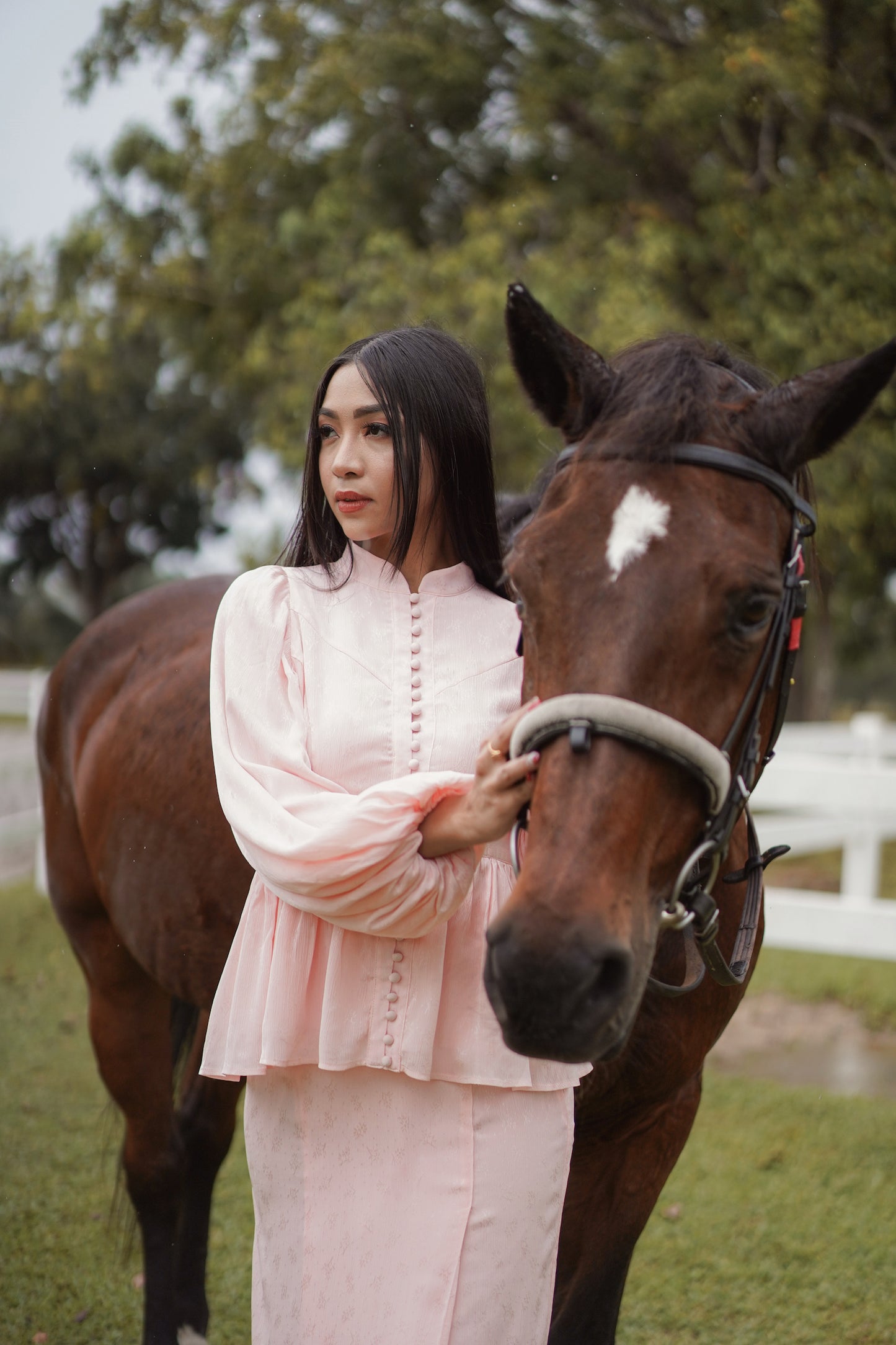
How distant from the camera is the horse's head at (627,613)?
4.42 ft

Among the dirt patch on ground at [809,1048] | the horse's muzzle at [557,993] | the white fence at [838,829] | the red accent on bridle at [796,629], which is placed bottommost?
the dirt patch on ground at [809,1048]

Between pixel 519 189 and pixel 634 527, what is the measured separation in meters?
10.3

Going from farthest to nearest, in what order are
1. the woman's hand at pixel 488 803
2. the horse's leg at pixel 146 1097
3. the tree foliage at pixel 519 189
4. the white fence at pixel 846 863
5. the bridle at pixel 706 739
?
the tree foliage at pixel 519 189, the white fence at pixel 846 863, the horse's leg at pixel 146 1097, the woman's hand at pixel 488 803, the bridle at pixel 706 739

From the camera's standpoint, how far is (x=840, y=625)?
16500mm

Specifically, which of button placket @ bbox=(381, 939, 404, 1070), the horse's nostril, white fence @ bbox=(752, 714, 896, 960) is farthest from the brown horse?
white fence @ bbox=(752, 714, 896, 960)

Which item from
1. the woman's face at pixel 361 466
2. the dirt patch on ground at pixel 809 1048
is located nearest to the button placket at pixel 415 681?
the woman's face at pixel 361 466

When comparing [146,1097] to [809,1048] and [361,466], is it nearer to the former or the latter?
[361,466]

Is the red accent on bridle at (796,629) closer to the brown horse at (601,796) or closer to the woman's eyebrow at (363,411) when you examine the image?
the brown horse at (601,796)

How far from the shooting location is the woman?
1.66 m

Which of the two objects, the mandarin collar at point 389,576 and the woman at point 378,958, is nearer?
the woman at point 378,958

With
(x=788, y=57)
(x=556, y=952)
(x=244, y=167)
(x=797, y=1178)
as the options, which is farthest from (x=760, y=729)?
(x=244, y=167)

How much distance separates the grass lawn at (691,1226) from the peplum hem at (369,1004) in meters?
1.95

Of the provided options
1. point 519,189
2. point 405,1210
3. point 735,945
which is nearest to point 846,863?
point 735,945

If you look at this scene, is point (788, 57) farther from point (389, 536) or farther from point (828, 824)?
point (389, 536)
